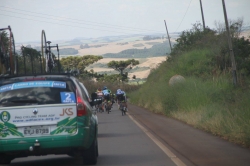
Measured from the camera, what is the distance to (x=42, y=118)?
10.8 metres

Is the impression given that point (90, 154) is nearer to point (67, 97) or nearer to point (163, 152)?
point (67, 97)

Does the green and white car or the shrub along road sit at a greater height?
the green and white car

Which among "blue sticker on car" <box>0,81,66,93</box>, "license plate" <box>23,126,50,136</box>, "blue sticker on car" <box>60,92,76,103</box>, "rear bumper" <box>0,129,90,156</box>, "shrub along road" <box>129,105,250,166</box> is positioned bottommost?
"shrub along road" <box>129,105,250,166</box>

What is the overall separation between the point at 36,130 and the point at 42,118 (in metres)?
0.26

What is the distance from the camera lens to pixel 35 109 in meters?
10.7

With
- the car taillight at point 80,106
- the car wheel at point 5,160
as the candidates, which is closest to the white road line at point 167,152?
the car taillight at point 80,106

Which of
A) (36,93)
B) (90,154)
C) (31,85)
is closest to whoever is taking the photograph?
(36,93)

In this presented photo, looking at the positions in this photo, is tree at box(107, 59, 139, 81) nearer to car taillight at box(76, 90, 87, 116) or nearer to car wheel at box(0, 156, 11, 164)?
car wheel at box(0, 156, 11, 164)

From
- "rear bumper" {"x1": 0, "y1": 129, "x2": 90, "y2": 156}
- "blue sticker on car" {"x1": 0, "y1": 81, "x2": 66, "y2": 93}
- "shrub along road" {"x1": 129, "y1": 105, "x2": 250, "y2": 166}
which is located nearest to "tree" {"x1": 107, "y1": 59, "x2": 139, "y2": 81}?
"shrub along road" {"x1": 129, "y1": 105, "x2": 250, "y2": 166}

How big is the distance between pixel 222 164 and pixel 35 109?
4.00 m

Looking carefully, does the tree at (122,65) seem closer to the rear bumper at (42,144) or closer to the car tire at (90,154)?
the car tire at (90,154)

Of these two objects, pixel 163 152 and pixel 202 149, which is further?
pixel 202 149

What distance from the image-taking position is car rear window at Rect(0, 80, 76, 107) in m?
10.9

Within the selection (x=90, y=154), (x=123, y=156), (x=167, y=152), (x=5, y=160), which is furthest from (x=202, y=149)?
(x=5, y=160)
